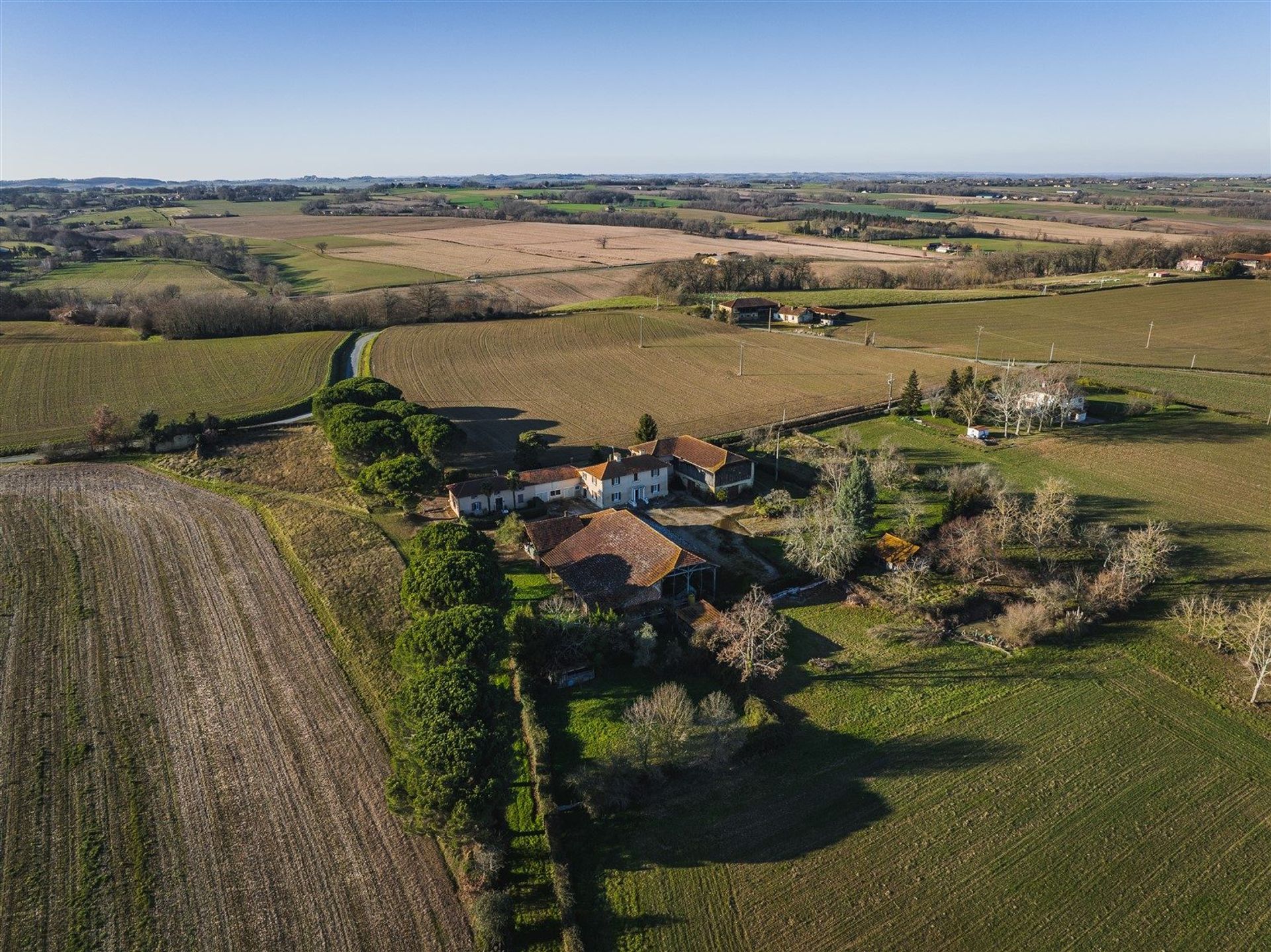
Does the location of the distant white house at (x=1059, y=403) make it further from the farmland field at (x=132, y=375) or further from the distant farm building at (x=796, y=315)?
the farmland field at (x=132, y=375)

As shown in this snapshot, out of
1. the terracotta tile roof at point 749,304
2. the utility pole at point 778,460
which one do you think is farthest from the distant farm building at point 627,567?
the terracotta tile roof at point 749,304

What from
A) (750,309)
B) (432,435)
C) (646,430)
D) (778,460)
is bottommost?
(778,460)

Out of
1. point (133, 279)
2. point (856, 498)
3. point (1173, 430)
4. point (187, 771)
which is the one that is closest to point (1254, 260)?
A: point (1173, 430)

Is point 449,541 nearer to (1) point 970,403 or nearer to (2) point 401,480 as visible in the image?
(2) point 401,480

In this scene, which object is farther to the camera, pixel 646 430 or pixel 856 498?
pixel 646 430

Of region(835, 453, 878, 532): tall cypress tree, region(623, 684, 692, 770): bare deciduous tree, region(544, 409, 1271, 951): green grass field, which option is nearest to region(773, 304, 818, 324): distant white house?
region(835, 453, 878, 532): tall cypress tree

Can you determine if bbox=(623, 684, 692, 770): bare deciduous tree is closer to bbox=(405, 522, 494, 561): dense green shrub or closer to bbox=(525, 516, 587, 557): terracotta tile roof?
bbox=(405, 522, 494, 561): dense green shrub
